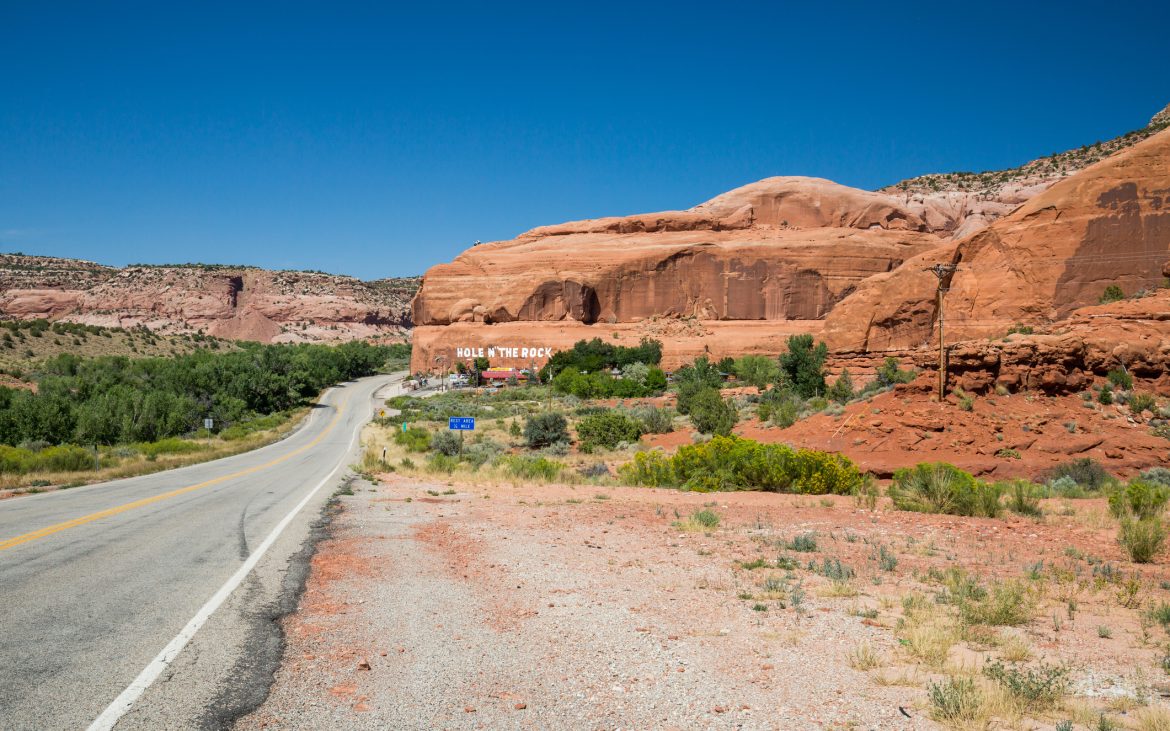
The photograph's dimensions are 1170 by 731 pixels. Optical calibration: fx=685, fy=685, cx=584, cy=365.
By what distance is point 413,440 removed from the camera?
30125 mm

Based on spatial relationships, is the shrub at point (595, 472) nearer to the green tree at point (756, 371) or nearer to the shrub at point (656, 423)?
the shrub at point (656, 423)

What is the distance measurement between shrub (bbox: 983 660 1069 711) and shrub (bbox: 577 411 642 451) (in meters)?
22.9

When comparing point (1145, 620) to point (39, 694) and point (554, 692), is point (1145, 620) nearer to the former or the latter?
point (554, 692)

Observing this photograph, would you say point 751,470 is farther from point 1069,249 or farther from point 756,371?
point 756,371

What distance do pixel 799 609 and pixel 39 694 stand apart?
202 inches

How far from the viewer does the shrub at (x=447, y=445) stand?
26047 mm

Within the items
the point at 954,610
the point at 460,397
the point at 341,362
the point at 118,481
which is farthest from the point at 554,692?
the point at 341,362

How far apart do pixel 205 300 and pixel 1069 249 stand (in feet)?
462

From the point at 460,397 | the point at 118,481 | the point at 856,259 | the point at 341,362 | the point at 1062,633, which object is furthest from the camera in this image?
the point at 341,362

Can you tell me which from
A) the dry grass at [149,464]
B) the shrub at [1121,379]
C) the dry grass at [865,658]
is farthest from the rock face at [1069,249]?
the dry grass at [149,464]

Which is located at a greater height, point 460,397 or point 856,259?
point 856,259

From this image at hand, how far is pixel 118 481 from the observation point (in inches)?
695

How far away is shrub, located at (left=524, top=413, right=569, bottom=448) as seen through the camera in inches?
1151

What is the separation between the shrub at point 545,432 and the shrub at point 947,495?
1730 centimetres
